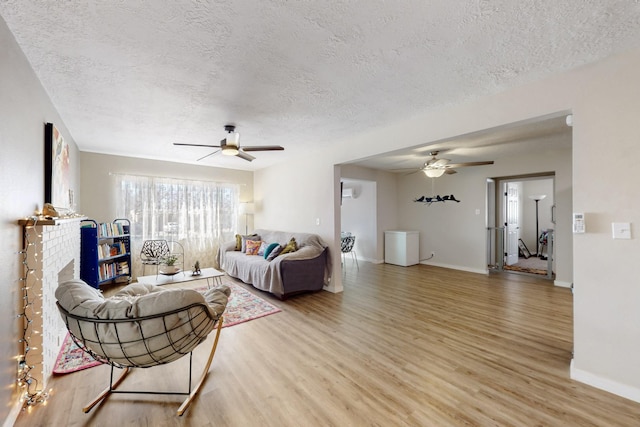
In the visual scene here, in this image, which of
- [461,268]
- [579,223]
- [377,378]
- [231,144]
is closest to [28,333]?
[231,144]

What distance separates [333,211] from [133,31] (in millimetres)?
3249

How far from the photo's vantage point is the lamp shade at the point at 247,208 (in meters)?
6.41

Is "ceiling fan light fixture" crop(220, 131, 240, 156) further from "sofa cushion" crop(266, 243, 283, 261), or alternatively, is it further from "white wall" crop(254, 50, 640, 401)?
"white wall" crop(254, 50, 640, 401)

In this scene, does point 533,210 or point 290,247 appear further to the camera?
point 533,210

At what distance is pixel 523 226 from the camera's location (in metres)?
8.21

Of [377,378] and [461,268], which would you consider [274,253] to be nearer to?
[377,378]

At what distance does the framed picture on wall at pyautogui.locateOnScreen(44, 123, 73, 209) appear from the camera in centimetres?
240

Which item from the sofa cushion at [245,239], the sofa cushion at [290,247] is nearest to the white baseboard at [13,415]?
the sofa cushion at [290,247]

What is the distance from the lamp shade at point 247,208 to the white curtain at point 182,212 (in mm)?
180

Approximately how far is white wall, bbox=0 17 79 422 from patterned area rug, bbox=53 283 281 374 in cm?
67

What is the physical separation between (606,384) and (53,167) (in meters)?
4.93

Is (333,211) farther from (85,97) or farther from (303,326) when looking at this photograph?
(85,97)

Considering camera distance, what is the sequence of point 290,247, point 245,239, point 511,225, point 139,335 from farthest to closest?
point 511,225
point 245,239
point 290,247
point 139,335

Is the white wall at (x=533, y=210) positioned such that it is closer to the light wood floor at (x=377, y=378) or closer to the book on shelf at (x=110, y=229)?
the light wood floor at (x=377, y=378)
